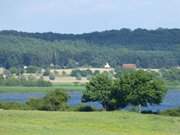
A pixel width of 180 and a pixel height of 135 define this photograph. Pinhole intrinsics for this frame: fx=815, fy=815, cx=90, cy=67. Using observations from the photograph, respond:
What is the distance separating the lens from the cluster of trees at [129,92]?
262 feet

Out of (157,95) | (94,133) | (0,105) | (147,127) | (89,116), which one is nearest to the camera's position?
(94,133)

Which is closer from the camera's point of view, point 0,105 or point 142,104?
point 0,105

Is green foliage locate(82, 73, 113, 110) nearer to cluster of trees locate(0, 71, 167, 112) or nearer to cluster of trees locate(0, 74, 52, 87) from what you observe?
cluster of trees locate(0, 71, 167, 112)

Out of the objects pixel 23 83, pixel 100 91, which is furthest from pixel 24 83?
pixel 100 91

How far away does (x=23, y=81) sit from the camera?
638 feet

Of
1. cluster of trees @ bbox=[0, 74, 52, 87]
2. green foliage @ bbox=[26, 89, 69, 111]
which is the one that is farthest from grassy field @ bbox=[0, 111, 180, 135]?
cluster of trees @ bbox=[0, 74, 52, 87]

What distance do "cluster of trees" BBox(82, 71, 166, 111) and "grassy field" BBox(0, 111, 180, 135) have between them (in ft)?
79.3

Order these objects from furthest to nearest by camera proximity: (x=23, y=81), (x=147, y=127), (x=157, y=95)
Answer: (x=23, y=81), (x=157, y=95), (x=147, y=127)

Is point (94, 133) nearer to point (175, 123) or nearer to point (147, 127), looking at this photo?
point (147, 127)

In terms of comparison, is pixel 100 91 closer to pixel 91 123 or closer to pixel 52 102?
pixel 52 102

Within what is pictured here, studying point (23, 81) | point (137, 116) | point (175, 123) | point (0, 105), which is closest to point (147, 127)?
point (175, 123)

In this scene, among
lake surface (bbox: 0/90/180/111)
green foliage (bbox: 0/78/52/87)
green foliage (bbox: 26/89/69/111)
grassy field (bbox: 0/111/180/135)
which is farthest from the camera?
green foliage (bbox: 0/78/52/87)

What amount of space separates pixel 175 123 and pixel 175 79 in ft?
489

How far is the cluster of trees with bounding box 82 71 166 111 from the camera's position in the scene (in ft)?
262
